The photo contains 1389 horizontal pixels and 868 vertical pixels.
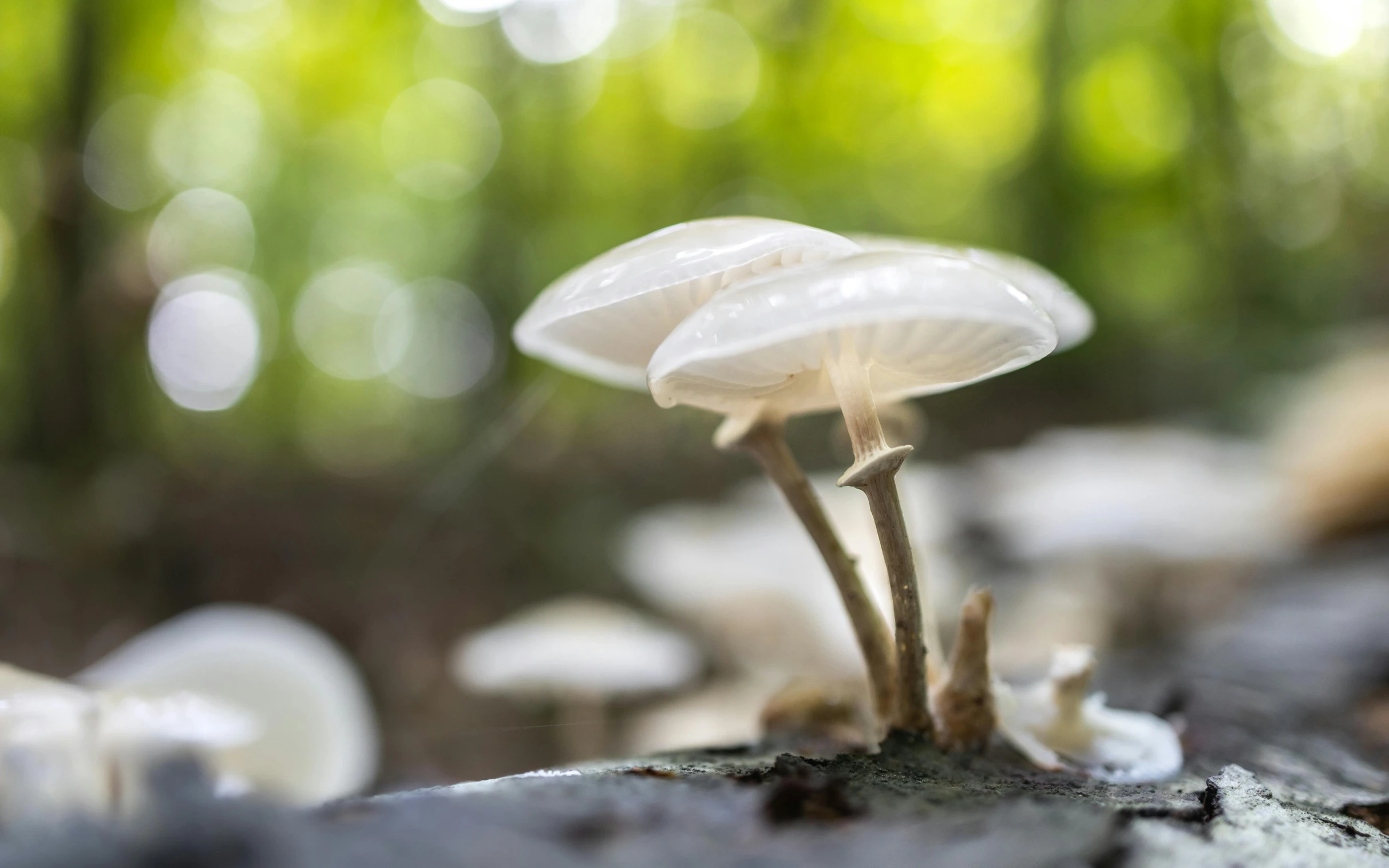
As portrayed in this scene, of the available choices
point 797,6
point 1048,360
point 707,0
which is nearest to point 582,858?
point 1048,360

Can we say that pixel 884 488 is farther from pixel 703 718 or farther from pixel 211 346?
pixel 211 346

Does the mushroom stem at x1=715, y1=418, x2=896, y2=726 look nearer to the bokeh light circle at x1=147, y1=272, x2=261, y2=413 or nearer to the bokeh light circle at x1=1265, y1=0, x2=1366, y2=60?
the bokeh light circle at x1=147, y1=272, x2=261, y2=413

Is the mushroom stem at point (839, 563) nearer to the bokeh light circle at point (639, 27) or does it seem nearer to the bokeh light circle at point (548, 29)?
the bokeh light circle at point (548, 29)

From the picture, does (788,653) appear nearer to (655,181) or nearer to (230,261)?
(655,181)

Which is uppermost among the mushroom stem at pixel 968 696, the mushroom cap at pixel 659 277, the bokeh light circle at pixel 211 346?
the bokeh light circle at pixel 211 346

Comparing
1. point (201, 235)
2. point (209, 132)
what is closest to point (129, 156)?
point (201, 235)

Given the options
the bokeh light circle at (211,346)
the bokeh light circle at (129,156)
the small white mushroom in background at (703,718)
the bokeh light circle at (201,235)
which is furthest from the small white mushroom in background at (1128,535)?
the bokeh light circle at (211,346)
